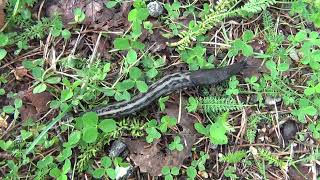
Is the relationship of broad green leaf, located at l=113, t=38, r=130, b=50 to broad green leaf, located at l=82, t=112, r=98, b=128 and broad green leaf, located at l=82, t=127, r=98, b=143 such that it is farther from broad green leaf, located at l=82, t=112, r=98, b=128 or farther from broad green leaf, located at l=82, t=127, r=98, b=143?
broad green leaf, located at l=82, t=127, r=98, b=143

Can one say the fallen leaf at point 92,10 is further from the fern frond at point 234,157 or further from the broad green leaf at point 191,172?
the fern frond at point 234,157

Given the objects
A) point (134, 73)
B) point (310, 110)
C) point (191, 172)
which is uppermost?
point (134, 73)

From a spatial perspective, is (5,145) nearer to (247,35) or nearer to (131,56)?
(131,56)

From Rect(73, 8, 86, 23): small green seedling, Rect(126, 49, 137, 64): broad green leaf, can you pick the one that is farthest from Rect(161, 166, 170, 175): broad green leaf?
Rect(73, 8, 86, 23): small green seedling

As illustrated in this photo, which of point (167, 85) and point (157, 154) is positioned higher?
point (167, 85)

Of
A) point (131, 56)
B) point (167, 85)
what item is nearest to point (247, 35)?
point (167, 85)

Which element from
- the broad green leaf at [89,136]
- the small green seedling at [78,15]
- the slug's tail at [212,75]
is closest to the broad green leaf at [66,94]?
the broad green leaf at [89,136]
